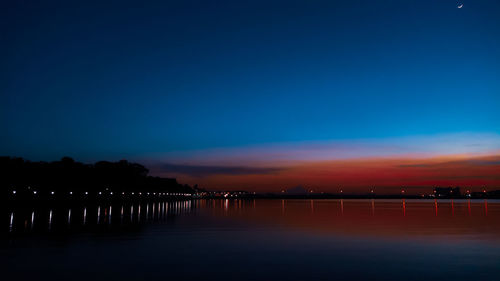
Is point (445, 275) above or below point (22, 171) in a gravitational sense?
below

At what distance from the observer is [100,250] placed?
2555 centimetres

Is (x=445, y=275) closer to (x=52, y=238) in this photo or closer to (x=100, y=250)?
(x=100, y=250)

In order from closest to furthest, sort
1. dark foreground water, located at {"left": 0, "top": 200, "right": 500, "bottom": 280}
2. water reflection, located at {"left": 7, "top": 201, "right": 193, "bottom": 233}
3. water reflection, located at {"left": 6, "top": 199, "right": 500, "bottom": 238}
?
1. dark foreground water, located at {"left": 0, "top": 200, "right": 500, "bottom": 280}
2. water reflection, located at {"left": 7, "top": 201, "right": 193, "bottom": 233}
3. water reflection, located at {"left": 6, "top": 199, "right": 500, "bottom": 238}

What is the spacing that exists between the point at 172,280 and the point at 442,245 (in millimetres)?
21023

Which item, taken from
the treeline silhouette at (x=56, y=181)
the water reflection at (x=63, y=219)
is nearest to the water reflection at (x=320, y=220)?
the water reflection at (x=63, y=219)

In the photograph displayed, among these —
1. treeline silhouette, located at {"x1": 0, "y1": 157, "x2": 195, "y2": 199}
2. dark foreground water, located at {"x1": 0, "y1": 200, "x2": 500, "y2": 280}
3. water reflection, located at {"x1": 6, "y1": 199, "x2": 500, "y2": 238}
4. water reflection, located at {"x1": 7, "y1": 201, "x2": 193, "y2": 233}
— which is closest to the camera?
dark foreground water, located at {"x1": 0, "y1": 200, "x2": 500, "y2": 280}

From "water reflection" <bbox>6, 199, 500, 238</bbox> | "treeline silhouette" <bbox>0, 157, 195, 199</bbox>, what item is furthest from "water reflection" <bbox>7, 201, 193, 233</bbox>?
"treeline silhouette" <bbox>0, 157, 195, 199</bbox>

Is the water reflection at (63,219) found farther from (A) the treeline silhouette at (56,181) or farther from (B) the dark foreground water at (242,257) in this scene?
(A) the treeline silhouette at (56,181)

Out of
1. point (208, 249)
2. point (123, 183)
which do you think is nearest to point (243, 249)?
point (208, 249)

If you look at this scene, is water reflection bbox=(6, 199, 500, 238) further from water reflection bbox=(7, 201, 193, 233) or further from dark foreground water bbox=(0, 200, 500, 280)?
dark foreground water bbox=(0, 200, 500, 280)

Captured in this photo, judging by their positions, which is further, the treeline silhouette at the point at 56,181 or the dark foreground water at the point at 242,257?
the treeline silhouette at the point at 56,181

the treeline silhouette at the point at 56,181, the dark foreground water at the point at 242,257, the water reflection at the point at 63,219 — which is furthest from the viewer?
the treeline silhouette at the point at 56,181

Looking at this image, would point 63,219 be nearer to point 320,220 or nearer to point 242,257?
point 320,220

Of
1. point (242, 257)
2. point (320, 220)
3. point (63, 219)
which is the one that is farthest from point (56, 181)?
point (242, 257)
